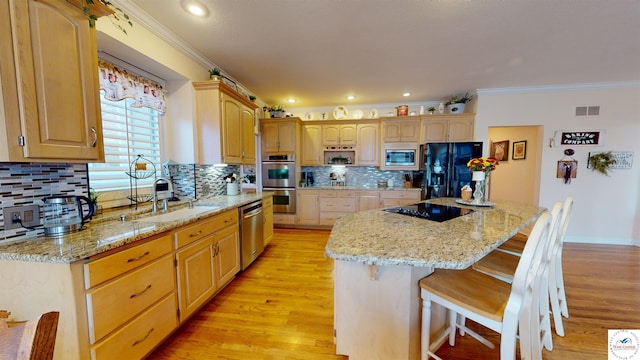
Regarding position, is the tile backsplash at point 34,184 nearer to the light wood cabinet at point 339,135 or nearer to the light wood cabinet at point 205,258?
the light wood cabinet at point 205,258

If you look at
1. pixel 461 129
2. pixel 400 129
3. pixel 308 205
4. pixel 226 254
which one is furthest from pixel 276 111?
pixel 461 129

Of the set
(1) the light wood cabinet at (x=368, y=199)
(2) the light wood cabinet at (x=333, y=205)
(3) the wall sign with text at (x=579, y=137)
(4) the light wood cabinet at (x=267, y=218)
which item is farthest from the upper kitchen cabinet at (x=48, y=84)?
(3) the wall sign with text at (x=579, y=137)

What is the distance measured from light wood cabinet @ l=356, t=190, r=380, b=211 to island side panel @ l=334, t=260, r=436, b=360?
2907 millimetres

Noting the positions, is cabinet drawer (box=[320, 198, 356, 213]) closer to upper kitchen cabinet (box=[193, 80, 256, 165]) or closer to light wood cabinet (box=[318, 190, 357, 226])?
light wood cabinet (box=[318, 190, 357, 226])

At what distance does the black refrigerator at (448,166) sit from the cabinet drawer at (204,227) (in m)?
3.21

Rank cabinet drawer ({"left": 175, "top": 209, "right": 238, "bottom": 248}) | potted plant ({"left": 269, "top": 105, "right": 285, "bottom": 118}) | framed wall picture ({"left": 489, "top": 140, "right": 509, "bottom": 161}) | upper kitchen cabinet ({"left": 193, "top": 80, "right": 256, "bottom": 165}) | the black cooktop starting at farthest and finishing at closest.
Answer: framed wall picture ({"left": 489, "top": 140, "right": 509, "bottom": 161})
potted plant ({"left": 269, "top": 105, "right": 285, "bottom": 118})
upper kitchen cabinet ({"left": 193, "top": 80, "right": 256, "bottom": 165})
the black cooktop
cabinet drawer ({"left": 175, "top": 209, "right": 238, "bottom": 248})

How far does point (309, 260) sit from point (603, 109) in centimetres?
502

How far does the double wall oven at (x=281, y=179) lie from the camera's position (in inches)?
174

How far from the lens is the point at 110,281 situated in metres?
1.20

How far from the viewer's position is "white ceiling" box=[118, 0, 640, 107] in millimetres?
1812

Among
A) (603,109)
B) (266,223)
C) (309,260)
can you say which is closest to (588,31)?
(603,109)

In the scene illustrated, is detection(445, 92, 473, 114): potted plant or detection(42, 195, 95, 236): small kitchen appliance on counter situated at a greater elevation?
detection(445, 92, 473, 114): potted plant

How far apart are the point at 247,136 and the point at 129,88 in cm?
141

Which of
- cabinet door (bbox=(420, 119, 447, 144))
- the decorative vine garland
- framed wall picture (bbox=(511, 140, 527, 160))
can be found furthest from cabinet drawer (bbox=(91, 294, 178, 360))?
framed wall picture (bbox=(511, 140, 527, 160))
